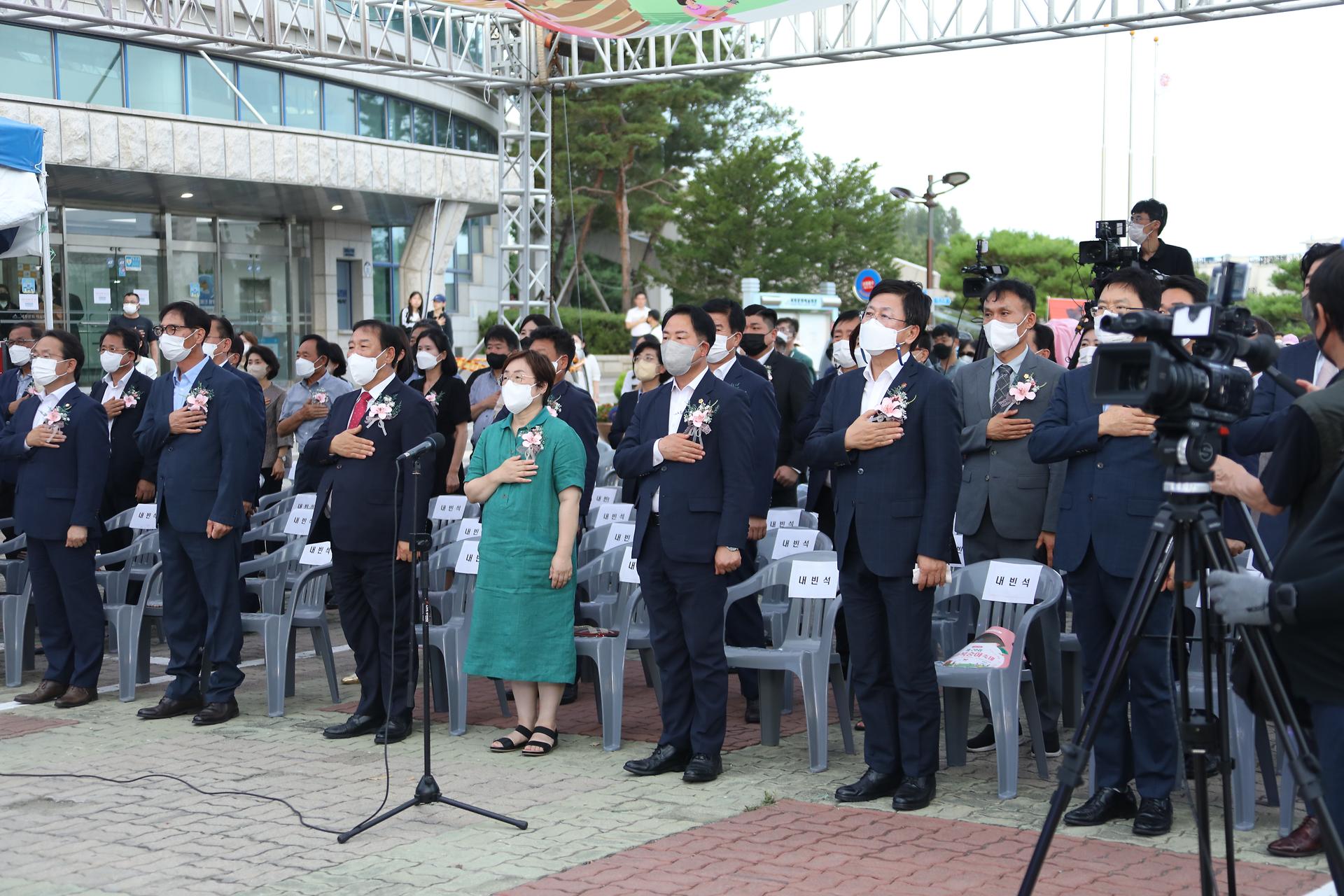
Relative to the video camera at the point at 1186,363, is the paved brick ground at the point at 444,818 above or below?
below

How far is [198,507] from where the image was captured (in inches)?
306

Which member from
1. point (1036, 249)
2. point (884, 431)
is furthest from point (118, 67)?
point (1036, 249)

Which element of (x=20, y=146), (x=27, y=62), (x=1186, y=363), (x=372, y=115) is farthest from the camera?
(x=372, y=115)

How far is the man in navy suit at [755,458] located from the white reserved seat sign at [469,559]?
1394 millimetres

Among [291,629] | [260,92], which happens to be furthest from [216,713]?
[260,92]

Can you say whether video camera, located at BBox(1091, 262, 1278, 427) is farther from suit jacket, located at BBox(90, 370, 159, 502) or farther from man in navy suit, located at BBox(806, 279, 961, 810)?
suit jacket, located at BBox(90, 370, 159, 502)

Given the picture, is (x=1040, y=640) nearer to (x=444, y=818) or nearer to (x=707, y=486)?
(x=707, y=486)

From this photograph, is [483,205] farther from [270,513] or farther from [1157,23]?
[270,513]

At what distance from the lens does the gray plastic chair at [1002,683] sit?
5875 mm

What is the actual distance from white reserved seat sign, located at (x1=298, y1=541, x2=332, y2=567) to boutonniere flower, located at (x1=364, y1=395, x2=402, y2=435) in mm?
993

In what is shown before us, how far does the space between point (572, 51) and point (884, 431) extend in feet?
38.9

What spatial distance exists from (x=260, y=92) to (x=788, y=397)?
19.6 m

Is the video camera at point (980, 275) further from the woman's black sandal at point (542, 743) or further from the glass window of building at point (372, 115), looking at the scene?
the glass window of building at point (372, 115)

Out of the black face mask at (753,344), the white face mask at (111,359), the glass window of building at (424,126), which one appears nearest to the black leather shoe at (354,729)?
the white face mask at (111,359)
